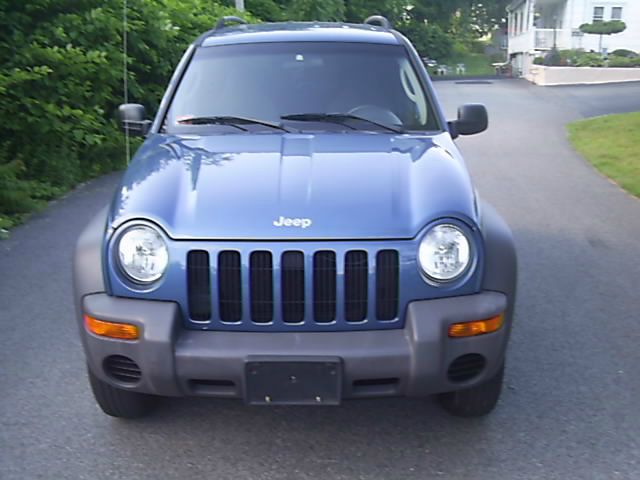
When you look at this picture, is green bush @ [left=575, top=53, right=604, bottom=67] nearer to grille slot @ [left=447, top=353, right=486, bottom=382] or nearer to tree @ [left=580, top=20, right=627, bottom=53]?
tree @ [left=580, top=20, right=627, bottom=53]

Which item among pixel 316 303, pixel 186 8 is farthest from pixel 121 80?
pixel 316 303

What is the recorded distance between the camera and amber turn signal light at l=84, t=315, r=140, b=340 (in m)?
3.25

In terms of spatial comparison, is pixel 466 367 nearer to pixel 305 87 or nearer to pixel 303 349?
pixel 303 349

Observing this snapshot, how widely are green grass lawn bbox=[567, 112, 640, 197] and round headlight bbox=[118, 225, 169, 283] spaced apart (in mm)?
7613

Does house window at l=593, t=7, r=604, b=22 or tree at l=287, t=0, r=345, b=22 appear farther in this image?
house window at l=593, t=7, r=604, b=22

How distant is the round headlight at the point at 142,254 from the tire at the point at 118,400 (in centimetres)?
64

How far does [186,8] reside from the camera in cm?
1338

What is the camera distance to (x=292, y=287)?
10.7 feet

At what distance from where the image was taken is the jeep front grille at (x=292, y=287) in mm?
3246

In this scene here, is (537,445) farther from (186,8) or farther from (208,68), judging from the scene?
(186,8)

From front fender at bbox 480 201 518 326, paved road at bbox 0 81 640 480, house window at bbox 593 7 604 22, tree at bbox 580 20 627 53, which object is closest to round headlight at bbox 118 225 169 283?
paved road at bbox 0 81 640 480

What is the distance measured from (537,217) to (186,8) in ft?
25.3

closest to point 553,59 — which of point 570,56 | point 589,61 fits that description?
point 570,56

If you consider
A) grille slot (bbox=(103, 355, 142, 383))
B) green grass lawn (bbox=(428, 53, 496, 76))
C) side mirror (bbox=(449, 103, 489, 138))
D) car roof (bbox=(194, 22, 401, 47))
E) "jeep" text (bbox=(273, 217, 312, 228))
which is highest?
car roof (bbox=(194, 22, 401, 47))
